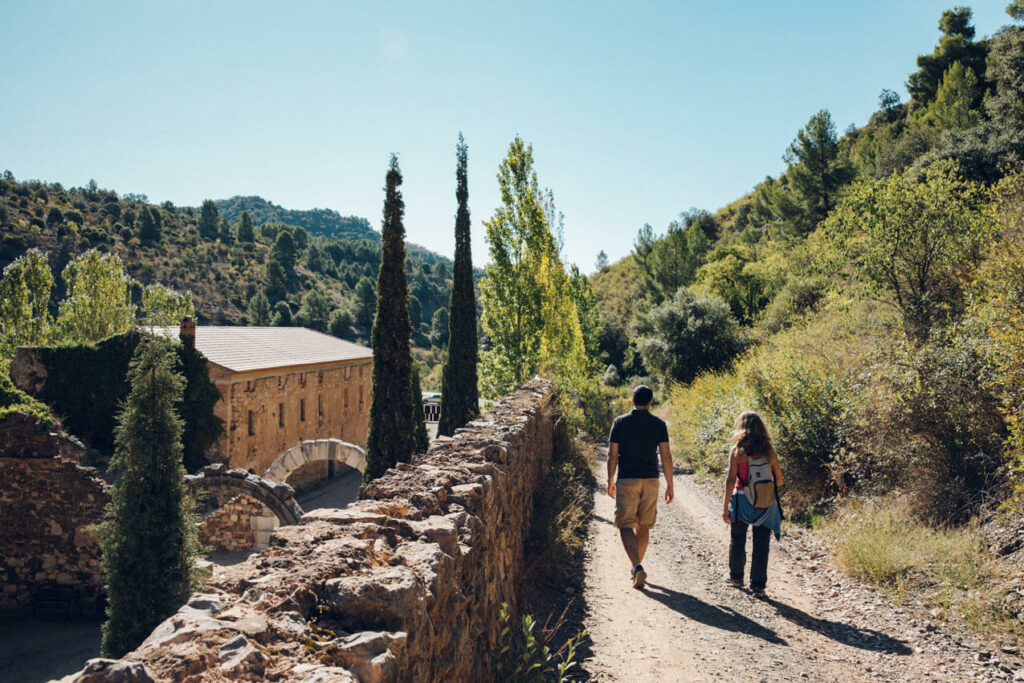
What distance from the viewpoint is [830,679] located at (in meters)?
4.18

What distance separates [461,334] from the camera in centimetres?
1831

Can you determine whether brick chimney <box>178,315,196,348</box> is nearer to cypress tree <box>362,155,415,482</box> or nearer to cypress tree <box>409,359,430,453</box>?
cypress tree <box>362,155,415,482</box>

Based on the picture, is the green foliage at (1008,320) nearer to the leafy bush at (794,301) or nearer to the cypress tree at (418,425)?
the leafy bush at (794,301)

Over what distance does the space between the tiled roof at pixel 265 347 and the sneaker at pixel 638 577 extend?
1559 cm

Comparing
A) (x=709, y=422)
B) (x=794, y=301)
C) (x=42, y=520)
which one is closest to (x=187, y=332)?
(x=42, y=520)

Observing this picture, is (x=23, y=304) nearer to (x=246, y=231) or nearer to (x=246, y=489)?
(x=246, y=489)

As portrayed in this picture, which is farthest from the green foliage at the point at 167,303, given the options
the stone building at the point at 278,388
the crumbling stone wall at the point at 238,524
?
the crumbling stone wall at the point at 238,524

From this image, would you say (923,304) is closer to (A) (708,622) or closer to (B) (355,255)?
(A) (708,622)

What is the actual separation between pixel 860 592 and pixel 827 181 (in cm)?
3548

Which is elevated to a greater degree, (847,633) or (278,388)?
(278,388)

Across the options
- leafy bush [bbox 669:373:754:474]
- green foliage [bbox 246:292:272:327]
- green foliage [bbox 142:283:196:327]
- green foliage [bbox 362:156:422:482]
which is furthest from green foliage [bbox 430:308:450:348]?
leafy bush [bbox 669:373:754:474]

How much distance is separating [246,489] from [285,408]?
896cm

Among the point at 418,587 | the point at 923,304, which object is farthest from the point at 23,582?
the point at 923,304

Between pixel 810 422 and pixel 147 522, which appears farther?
pixel 810 422
